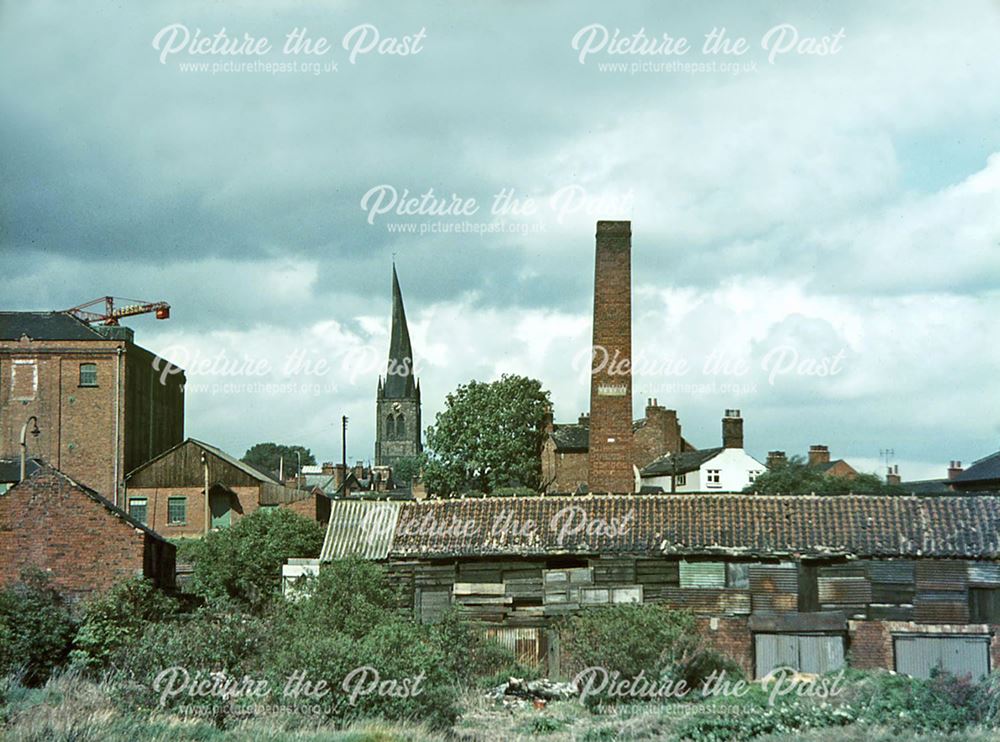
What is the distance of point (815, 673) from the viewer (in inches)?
1095

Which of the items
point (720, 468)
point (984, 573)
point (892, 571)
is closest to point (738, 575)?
point (892, 571)

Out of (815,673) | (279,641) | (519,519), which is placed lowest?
(815,673)

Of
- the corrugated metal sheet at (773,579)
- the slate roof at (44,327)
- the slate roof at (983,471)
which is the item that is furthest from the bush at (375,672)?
the slate roof at (983,471)

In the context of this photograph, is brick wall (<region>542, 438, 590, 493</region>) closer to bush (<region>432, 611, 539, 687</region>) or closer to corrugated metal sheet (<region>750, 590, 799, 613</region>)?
bush (<region>432, 611, 539, 687</region>)

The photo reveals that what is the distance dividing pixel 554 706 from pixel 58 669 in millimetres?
10604

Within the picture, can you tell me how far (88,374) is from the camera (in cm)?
5062

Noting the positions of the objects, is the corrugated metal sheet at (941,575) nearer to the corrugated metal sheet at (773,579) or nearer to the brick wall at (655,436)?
the corrugated metal sheet at (773,579)

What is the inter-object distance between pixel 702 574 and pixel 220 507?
99.4 feet

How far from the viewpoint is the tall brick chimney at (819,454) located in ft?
225

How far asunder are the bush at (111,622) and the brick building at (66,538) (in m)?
0.84

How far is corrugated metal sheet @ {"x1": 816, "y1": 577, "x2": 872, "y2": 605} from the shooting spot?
28.7 m

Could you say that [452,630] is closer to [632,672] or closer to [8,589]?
[632,672]

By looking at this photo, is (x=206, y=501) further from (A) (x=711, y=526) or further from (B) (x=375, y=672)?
(B) (x=375, y=672)

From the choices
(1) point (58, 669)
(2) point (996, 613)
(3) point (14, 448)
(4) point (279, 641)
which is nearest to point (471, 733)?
(4) point (279, 641)
